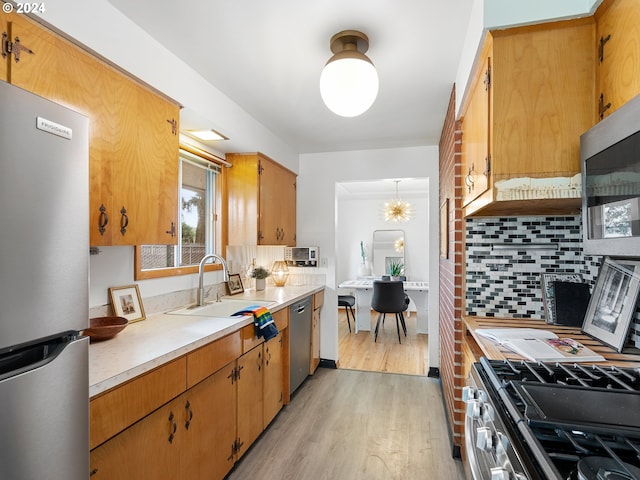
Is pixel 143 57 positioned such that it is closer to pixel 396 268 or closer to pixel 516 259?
pixel 516 259

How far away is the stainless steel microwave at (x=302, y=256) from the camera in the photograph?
3.73 metres

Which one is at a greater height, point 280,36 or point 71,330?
point 280,36

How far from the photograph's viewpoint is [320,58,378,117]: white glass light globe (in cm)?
170

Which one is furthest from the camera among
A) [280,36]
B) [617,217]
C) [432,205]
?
[432,205]

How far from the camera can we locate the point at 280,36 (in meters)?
1.73

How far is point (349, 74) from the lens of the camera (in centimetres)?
171

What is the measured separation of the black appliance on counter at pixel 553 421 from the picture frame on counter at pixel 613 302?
285 millimetres

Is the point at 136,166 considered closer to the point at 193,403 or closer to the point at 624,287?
the point at 193,403

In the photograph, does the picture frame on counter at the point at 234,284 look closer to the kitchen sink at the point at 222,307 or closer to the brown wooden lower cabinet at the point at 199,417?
the kitchen sink at the point at 222,307

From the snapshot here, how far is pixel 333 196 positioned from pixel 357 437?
2353 millimetres

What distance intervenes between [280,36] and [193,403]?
1848 mm

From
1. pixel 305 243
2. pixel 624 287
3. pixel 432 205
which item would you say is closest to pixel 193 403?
pixel 624 287

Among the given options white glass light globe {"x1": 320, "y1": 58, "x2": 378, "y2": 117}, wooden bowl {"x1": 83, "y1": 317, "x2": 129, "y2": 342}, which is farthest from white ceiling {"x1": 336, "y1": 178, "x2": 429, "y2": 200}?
wooden bowl {"x1": 83, "y1": 317, "x2": 129, "y2": 342}

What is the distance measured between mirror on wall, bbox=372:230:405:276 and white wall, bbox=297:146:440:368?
10.4 ft
